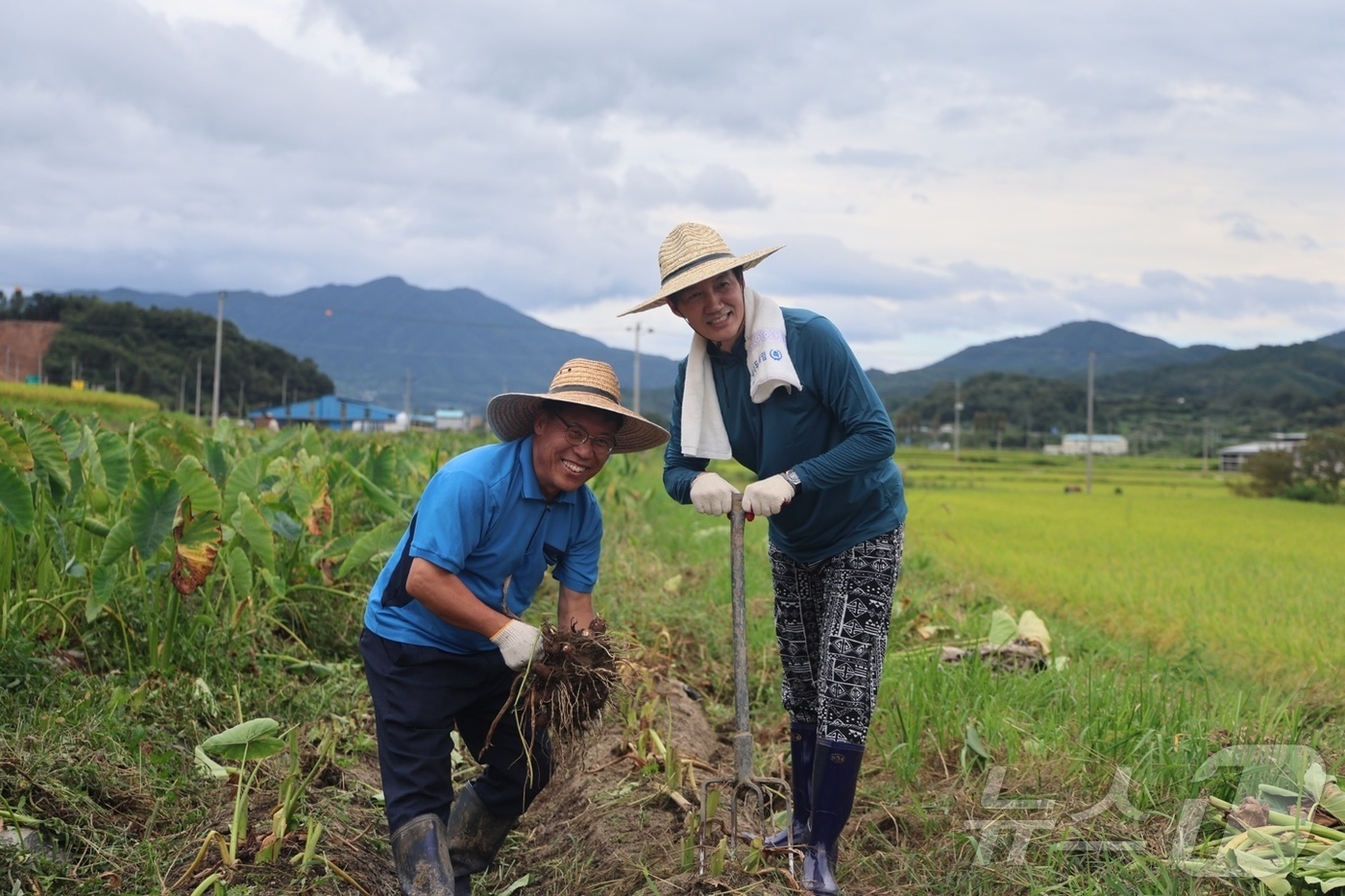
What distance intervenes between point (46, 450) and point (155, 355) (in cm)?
5635

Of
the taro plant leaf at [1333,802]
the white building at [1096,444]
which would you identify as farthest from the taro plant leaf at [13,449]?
the white building at [1096,444]

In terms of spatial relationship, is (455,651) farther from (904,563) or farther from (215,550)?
(904,563)

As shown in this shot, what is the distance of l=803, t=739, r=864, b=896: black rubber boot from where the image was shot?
295cm

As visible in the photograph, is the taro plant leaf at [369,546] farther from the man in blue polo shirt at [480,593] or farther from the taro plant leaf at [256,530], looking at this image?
the man in blue polo shirt at [480,593]

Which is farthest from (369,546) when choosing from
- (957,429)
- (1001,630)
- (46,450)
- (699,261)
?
(957,429)

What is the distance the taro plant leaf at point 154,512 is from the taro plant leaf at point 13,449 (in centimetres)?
42

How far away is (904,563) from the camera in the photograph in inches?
353

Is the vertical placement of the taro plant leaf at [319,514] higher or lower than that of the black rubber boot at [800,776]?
higher

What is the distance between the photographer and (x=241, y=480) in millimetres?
4508

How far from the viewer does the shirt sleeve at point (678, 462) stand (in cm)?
314

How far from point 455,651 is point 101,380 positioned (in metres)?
52.3

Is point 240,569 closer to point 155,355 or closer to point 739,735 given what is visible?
point 739,735

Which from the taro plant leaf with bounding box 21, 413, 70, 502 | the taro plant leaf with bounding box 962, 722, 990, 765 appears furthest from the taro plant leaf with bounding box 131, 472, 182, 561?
the taro plant leaf with bounding box 962, 722, 990, 765

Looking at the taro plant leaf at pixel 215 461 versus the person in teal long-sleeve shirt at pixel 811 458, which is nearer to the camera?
the person in teal long-sleeve shirt at pixel 811 458
